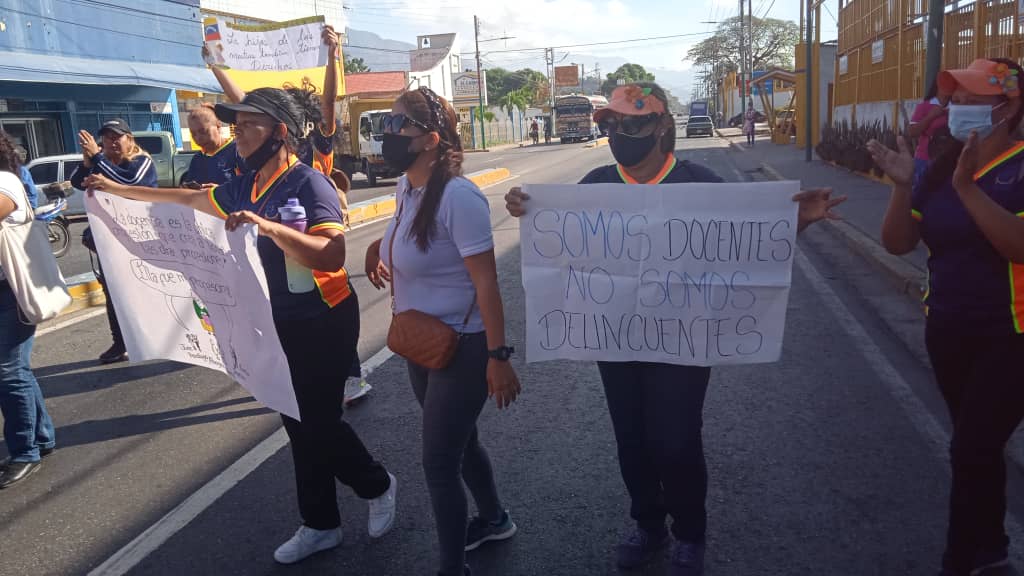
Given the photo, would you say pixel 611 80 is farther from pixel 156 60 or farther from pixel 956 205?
pixel 956 205

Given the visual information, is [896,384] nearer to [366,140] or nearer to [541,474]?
[541,474]

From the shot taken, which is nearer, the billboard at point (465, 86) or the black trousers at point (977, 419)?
the black trousers at point (977, 419)

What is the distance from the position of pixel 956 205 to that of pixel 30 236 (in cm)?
430

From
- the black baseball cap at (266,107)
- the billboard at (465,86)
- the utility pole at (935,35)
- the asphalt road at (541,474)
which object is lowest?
the asphalt road at (541,474)

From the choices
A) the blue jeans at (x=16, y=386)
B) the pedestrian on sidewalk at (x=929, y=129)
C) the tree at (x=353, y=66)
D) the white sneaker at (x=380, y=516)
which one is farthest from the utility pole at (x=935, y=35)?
the tree at (x=353, y=66)

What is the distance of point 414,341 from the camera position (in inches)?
111

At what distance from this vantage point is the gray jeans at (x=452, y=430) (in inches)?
112

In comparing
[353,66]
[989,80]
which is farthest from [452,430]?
[353,66]

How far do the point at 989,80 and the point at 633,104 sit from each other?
113cm

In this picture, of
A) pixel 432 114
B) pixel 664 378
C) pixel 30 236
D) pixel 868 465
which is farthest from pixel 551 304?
pixel 30 236

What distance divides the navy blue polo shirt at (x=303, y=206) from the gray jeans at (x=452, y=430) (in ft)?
1.87

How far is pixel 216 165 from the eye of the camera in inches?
214

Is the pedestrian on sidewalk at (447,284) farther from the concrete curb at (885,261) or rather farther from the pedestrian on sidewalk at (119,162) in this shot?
the concrete curb at (885,261)

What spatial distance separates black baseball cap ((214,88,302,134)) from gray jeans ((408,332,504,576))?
3.52 ft
